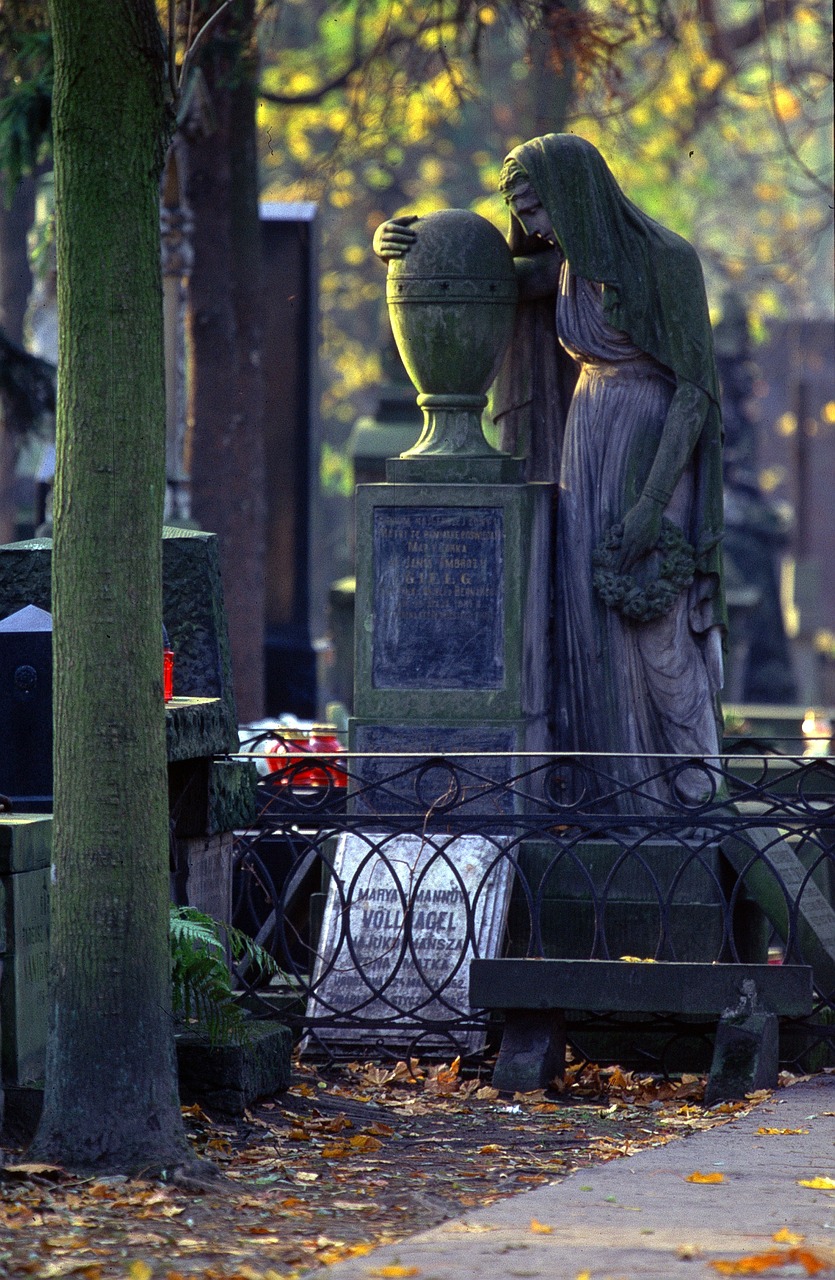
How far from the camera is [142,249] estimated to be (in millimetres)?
6090

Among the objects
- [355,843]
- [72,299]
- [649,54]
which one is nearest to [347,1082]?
[355,843]

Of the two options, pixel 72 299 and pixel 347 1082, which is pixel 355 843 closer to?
pixel 347 1082

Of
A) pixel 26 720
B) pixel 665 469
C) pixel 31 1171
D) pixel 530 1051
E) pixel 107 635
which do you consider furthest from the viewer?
pixel 665 469

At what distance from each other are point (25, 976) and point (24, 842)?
41 centimetres

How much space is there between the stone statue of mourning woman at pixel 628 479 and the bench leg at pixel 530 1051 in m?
1.55

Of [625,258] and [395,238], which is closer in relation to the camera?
[625,258]

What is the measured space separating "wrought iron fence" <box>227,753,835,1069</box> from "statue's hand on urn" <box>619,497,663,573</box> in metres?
0.95

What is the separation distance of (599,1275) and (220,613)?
4303mm

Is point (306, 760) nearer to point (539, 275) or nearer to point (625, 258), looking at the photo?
point (539, 275)

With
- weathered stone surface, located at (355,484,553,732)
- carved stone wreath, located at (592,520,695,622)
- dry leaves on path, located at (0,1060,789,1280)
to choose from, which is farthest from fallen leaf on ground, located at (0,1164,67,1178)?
carved stone wreath, located at (592,520,695,622)

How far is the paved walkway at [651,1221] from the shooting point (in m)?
4.82

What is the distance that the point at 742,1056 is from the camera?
7648mm

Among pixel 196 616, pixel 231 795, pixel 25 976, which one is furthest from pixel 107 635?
pixel 196 616

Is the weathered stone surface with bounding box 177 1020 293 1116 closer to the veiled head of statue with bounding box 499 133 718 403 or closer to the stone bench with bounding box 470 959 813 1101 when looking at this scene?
the stone bench with bounding box 470 959 813 1101
